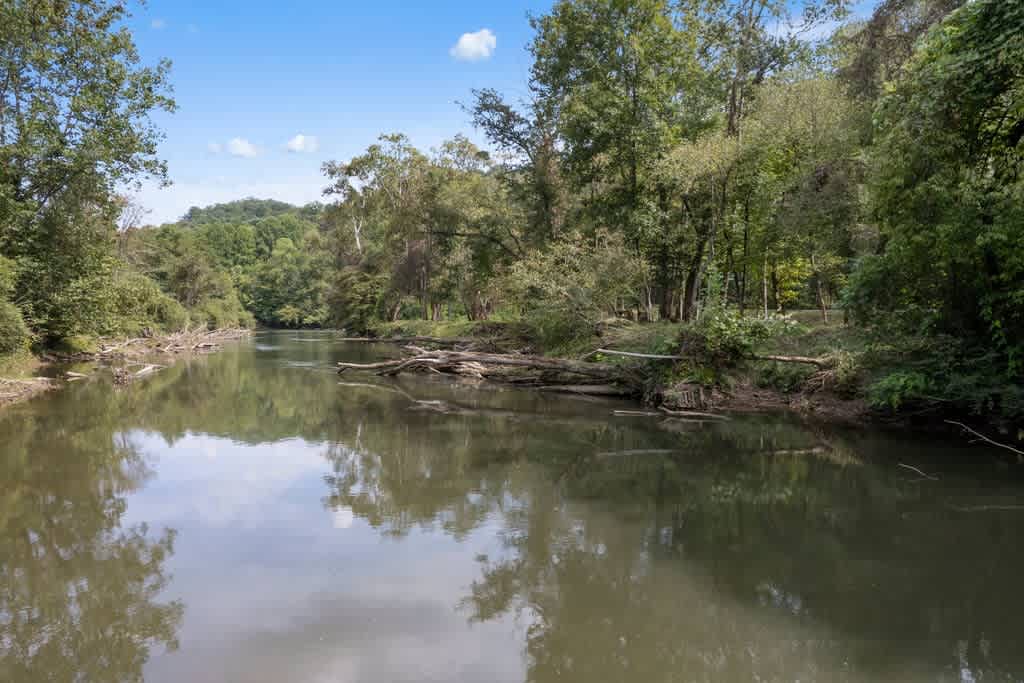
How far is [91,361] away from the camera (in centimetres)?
2884

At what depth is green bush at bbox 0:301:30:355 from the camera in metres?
16.7

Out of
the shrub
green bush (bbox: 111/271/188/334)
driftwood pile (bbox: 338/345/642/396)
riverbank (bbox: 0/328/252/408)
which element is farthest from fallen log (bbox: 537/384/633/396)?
green bush (bbox: 111/271/188/334)

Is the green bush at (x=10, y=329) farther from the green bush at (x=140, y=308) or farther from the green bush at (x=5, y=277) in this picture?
the green bush at (x=140, y=308)

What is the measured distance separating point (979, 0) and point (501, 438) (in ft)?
35.5

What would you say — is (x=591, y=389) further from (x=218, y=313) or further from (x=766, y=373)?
(x=218, y=313)

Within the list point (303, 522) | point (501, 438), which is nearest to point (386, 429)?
point (501, 438)

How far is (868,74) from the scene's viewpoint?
16062mm

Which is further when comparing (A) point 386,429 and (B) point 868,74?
(B) point 868,74

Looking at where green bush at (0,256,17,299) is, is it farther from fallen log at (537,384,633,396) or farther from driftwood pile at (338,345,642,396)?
fallen log at (537,384,633,396)

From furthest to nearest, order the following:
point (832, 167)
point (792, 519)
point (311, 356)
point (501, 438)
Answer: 1. point (311, 356)
2. point (832, 167)
3. point (501, 438)
4. point (792, 519)

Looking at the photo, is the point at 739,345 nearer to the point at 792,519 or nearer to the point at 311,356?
the point at 792,519

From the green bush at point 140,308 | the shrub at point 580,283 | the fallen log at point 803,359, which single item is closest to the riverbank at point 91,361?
the green bush at point 140,308

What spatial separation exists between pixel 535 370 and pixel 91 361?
2320cm

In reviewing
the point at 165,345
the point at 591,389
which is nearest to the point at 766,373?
the point at 591,389
